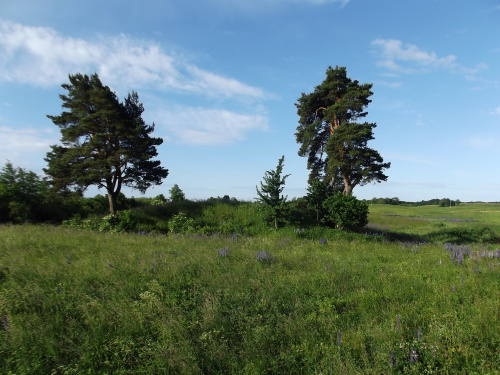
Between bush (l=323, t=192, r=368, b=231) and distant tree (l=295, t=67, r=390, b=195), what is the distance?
20.0 feet

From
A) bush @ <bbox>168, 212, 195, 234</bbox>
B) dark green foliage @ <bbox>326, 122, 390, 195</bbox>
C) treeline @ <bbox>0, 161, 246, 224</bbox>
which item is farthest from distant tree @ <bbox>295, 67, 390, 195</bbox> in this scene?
bush @ <bbox>168, 212, 195, 234</bbox>

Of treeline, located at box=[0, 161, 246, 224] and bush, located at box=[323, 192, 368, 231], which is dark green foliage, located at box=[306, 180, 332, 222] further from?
treeline, located at box=[0, 161, 246, 224]

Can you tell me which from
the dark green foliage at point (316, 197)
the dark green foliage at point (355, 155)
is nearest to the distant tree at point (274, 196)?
the dark green foliage at point (316, 197)

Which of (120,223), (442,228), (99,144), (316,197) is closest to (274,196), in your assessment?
(316,197)

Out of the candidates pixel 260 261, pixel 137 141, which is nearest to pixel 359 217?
pixel 260 261

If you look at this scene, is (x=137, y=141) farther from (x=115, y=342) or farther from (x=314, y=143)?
(x=115, y=342)

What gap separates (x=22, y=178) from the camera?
13547mm

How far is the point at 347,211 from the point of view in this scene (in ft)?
40.9

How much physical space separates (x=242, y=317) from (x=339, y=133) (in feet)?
57.2

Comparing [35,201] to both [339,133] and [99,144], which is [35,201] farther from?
[339,133]

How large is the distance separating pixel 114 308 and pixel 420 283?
16.0 ft

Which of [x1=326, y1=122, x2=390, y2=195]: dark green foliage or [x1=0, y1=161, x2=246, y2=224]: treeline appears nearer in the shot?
[x1=0, y1=161, x2=246, y2=224]: treeline

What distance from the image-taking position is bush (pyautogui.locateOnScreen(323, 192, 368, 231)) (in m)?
12.5

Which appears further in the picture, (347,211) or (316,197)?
(316,197)
